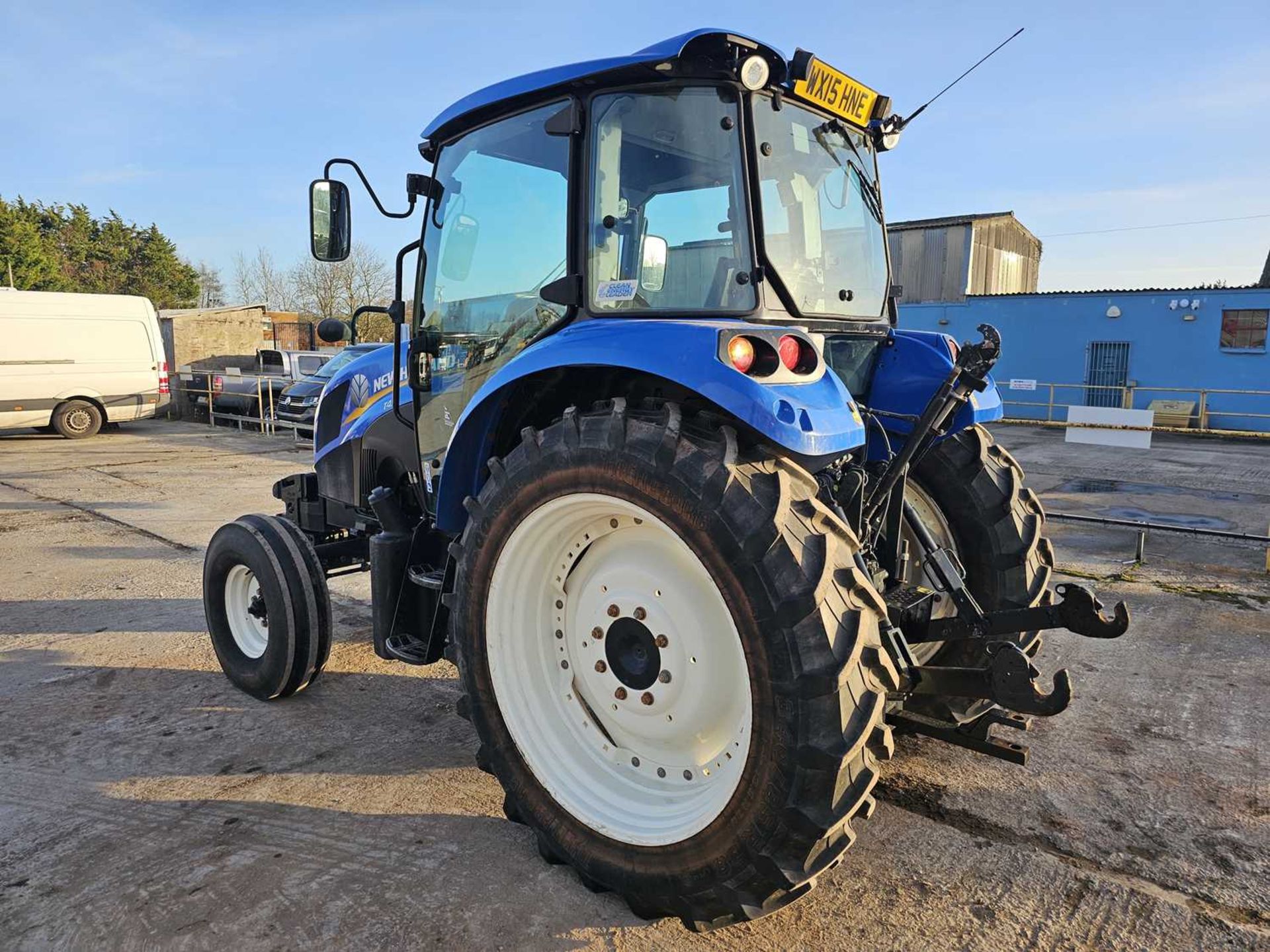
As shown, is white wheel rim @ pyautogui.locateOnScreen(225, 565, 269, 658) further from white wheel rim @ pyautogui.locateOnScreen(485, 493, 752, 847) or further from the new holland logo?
white wheel rim @ pyautogui.locateOnScreen(485, 493, 752, 847)

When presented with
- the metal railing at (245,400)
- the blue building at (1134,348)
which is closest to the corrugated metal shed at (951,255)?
the blue building at (1134,348)

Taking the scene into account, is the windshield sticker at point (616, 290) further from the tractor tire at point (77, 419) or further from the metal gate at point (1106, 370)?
the metal gate at point (1106, 370)

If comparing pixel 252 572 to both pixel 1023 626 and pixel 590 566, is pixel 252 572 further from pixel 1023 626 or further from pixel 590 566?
pixel 1023 626

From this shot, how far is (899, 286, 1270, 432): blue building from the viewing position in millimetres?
18719

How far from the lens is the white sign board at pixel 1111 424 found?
24.7ft

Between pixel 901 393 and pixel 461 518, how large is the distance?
179cm

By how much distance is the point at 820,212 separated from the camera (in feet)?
10.4

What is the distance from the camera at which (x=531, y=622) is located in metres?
2.78

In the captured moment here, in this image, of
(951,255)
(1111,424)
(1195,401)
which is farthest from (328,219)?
(951,255)

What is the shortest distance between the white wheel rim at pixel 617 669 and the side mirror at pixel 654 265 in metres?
0.79

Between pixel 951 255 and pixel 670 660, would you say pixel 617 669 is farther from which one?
pixel 951 255

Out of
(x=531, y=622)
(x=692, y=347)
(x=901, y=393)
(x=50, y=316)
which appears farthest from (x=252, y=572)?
(x=50, y=316)

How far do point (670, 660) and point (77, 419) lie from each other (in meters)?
17.6

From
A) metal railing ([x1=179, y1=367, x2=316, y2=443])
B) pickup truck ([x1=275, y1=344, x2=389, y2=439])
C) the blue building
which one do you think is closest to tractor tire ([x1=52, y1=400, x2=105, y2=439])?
metal railing ([x1=179, y1=367, x2=316, y2=443])
